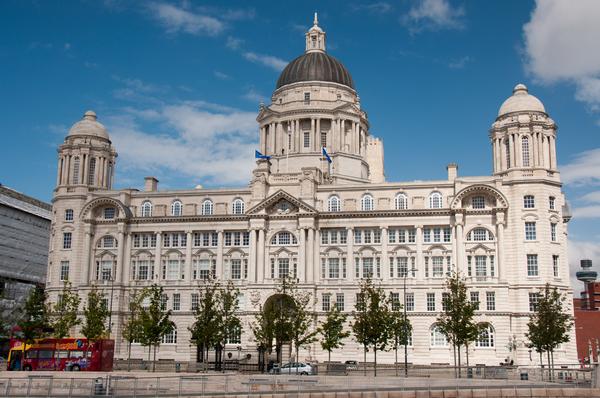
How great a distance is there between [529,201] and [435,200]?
11253 millimetres

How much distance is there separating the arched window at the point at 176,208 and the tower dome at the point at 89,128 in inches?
590


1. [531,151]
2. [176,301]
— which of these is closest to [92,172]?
[176,301]

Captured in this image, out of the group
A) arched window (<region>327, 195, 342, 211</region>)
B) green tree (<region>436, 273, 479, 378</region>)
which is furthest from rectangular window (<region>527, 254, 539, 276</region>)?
arched window (<region>327, 195, 342, 211</region>)

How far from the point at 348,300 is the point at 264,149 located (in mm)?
33127

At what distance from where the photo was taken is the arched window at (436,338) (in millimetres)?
90188

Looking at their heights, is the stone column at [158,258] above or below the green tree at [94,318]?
above

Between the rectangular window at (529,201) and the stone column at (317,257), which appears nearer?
the rectangular window at (529,201)

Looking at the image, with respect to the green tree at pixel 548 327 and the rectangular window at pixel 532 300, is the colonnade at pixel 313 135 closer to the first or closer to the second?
the rectangular window at pixel 532 300

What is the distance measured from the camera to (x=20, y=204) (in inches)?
5177

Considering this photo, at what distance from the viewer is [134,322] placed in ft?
278

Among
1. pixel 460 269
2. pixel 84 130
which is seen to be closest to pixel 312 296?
pixel 460 269

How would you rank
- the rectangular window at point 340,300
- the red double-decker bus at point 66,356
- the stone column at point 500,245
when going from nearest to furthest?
1. the red double-decker bus at point 66,356
2. the stone column at point 500,245
3. the rectangular window at point 340,300

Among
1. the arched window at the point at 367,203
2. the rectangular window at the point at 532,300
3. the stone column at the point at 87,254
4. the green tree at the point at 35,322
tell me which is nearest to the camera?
the green tree at the point at 35,322

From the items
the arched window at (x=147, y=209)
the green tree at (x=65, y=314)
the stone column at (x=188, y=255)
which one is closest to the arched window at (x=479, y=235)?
the stone column at (x=188, y=255)
